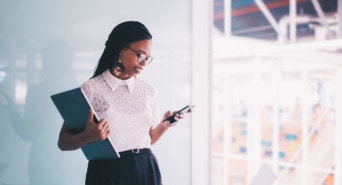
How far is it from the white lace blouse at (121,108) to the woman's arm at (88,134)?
15 centimetres

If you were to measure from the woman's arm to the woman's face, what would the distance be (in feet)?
0.97

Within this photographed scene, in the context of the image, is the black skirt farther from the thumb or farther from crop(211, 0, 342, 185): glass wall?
crop(211, 0, 342, 185): glass wall

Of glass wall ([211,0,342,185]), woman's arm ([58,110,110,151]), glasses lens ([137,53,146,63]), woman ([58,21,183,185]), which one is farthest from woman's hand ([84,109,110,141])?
glass wall ([211,0,342,185])

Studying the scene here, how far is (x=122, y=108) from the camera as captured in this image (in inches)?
62.1

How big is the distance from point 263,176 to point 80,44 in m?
1.44

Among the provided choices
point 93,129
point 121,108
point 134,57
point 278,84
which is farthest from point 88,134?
point 278,84

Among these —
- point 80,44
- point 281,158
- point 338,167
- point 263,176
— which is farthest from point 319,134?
point 80,44

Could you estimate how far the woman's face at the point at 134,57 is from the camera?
1543mm

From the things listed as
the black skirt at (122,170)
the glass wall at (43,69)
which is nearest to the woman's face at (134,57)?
the glass wall at (43,69)

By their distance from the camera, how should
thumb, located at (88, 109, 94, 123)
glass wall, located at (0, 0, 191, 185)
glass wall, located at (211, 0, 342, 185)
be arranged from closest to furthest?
A: thumb, located at (88, 109, 94, 123) < glass wall, located at (0, 0, 191, 185) < glass wall, located at (211, 0, 342, 185)

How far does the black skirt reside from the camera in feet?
4.95

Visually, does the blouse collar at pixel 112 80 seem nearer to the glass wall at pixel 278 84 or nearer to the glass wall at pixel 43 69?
the glass wall at pixel 43 69

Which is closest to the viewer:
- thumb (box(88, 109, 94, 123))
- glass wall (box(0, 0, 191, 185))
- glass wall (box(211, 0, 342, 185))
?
thumb (box(88, 109, 94, 123))

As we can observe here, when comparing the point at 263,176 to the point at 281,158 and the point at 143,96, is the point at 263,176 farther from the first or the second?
the point at 281,158
